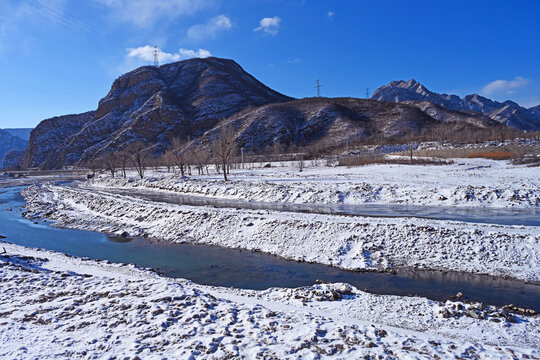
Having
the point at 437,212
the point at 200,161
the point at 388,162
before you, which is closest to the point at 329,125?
the point at 200,161

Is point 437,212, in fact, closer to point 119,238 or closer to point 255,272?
point 255,272

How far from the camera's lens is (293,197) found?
29.6m

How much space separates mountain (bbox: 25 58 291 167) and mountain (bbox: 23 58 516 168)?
1.47 ft

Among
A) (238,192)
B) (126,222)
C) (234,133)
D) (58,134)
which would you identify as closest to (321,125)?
(234,133)

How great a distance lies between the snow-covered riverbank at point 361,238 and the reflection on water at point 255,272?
31.1 inches

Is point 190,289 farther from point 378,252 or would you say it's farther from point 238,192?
point 238,192

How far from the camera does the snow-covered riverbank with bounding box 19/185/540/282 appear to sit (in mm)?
12789

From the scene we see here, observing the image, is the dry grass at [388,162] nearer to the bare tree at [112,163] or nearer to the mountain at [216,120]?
the mountain at [216,120]

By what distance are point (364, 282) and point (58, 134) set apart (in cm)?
21838

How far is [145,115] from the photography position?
5930 inches

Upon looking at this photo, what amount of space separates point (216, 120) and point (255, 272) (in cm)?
14104

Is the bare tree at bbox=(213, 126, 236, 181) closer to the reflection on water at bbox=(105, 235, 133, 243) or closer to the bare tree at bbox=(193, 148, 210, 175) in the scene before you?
the bare tree at bbox=(193, 148, 210, 175)

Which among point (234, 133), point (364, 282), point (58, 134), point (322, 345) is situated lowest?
point (364, 282)

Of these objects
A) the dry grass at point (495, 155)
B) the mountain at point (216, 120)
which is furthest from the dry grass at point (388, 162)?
the mountain at point (216, 120)
